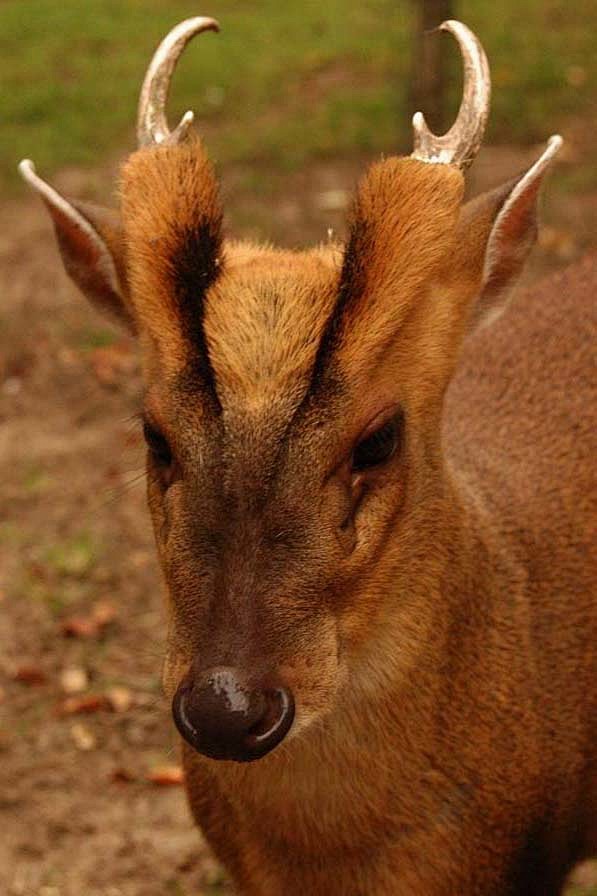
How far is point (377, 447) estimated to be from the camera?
3.00 metres

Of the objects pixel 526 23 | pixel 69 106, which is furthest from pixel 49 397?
pixel 526 23

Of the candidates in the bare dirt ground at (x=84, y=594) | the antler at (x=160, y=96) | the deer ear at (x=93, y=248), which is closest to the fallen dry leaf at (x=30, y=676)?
the bare dirt ground at (x=84, y=594)

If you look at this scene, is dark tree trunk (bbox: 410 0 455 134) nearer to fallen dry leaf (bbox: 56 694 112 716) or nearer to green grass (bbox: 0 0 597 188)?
green grass (bbox: 0 0 597 188)

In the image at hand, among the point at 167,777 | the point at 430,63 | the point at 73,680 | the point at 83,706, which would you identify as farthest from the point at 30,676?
the point at 430,63

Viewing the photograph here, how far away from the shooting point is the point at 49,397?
7.47 m

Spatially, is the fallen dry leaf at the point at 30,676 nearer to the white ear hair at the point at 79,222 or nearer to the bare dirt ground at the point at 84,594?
the bare dirt ground at the point at 84,594

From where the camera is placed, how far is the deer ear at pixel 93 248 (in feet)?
11.4

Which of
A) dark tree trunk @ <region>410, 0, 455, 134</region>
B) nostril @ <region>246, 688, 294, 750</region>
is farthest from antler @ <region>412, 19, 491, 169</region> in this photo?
dark tree trunk @ <region>410, 0, 455, 134</region>

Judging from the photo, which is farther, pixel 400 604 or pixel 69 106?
pixel 69 106

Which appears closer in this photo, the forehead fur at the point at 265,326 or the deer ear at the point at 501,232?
the forehead fur at the point at 265,326

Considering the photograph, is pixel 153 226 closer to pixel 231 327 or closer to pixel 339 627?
pixel 231 327

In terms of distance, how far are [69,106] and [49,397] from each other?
408 cm

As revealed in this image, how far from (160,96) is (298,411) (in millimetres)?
962

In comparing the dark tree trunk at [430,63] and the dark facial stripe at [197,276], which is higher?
the dark facial stripe at [197,276]
